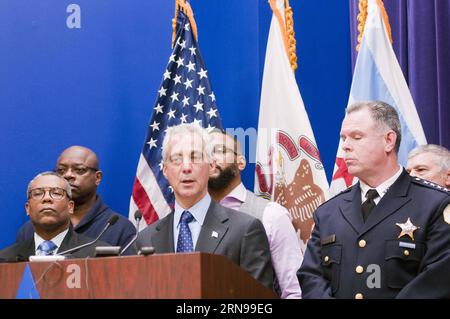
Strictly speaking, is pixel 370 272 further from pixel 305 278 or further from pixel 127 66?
pixel 127 66

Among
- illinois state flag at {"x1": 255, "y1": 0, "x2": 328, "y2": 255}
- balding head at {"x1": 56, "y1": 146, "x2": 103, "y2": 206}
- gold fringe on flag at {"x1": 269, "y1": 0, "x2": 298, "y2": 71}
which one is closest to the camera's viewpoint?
Answer: balding head at {"x1": 56, "y1": 146, "x2": 103, "y2": 206}

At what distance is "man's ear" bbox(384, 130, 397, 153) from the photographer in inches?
135

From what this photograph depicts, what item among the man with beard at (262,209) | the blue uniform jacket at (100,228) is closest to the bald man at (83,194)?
the blue uniform jacket at (100,228)

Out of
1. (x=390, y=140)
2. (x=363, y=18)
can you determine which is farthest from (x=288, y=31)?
(x=390, y=140)

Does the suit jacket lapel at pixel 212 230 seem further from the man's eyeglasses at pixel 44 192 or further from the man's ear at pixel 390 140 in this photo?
the man's eyeglasses at pixel 44 192

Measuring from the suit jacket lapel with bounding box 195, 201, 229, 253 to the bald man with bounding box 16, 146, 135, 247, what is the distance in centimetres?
112

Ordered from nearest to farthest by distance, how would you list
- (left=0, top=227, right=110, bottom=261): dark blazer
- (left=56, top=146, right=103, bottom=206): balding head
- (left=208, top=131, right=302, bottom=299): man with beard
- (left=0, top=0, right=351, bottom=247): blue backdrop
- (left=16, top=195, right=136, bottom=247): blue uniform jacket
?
(left=208, top=131, right=302, bottom=299): man with beard → (left=0, top=227, right=110, bottom=261): dark blazer → (left=16, top=195, right=136, bottom=247): blue uniform jacket → (left=56, top=146, right=103, bottom=206): balding head → (left=0, top=0, right=351, bottom=247): blue backdrop

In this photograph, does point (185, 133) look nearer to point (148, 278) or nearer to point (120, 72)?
point (148, 278)

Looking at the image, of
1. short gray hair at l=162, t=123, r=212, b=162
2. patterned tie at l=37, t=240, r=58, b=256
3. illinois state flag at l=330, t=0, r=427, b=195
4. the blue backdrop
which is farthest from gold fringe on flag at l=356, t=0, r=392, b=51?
patterned tie at l=37, t=240, r=58, b=256

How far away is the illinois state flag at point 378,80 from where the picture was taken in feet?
15.8

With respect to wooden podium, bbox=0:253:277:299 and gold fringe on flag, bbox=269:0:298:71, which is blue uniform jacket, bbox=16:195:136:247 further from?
wooden podium, bbox=0:253:277:299

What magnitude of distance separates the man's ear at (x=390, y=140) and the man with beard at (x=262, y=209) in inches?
25.3

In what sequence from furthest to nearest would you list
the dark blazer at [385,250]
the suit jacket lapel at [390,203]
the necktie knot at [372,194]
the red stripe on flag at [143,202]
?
the red stripe on flag at [143,202] → the necktie knot at [372,194] → the suit jacket lapel at [390,203] → the dark blazer at [385,250]

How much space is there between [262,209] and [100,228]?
3.33 ft
